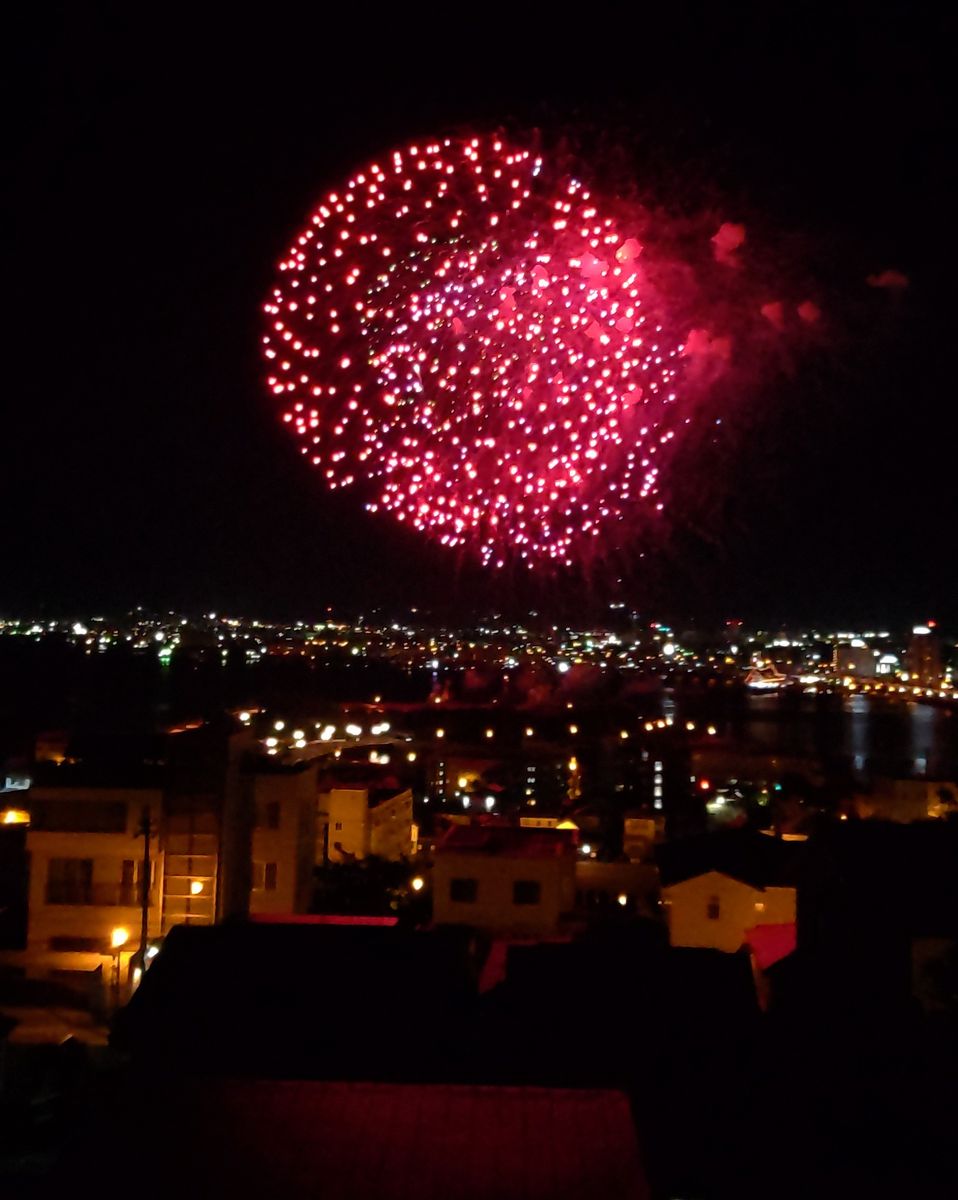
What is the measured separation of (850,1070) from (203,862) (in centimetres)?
284

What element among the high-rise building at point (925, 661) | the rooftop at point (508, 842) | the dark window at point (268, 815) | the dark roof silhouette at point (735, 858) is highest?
the high-rise building at point (925, 661)

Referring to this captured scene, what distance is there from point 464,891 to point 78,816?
164cm

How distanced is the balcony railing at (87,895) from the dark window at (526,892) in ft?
5.18

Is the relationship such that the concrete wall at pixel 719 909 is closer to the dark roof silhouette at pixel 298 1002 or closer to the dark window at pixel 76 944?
the dark roof silhouette at pixel 298 1002

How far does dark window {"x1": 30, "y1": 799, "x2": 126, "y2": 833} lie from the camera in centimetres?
438

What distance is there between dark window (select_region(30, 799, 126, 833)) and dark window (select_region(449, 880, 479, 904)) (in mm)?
1408

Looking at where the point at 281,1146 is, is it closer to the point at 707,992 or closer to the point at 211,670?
the point at 707,992

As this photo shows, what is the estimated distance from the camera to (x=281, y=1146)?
1591 mm

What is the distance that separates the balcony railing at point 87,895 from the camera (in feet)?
14.2

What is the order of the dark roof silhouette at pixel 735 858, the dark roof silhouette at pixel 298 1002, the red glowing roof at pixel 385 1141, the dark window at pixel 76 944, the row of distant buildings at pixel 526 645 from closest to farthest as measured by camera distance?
the red glowing roof at pixel 385 1141 < the dark roof silhouette at pixel 298 1002 < the dark window at pixel 76 944 < the dark roof silhouette at pixel 735 858 < the row of distant buildings at pixel 526 645

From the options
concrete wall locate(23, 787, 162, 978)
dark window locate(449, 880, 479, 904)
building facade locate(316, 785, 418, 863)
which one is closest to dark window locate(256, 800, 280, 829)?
concrete wall locate(23, 787, 162, 978)

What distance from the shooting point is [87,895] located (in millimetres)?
4340

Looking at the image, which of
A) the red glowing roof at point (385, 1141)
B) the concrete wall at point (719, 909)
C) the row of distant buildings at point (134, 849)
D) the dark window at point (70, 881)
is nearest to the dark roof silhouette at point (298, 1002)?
the red glowing roof at point (385, 1141)

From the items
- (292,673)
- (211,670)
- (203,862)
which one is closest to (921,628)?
(292,673)
